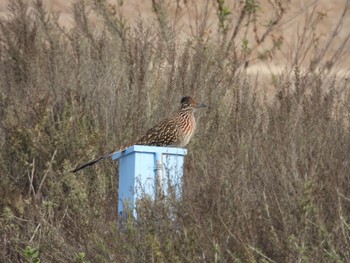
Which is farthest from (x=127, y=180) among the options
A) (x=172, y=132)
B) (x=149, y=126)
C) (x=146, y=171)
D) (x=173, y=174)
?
(x=149, y=126)

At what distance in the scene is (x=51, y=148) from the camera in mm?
11875

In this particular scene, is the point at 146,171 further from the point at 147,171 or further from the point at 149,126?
the point at 149,126

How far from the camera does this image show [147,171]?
8.98m

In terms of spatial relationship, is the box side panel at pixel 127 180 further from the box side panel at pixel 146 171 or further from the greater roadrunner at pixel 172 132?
the greater roadrunner at pixel 172 132

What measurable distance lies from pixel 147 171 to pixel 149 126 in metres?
3.26

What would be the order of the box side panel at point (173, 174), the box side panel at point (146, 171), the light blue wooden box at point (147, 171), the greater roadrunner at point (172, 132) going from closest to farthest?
the box side panel at point (173, 174) → the light blue wooden box at point (147, 171) → the box side panel at point (146, 171) → the greater roadrunner at point (172, 132)

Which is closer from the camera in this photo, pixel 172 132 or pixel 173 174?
pixel 173 174

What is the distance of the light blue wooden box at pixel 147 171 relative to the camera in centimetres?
874

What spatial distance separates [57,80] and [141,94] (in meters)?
1.38

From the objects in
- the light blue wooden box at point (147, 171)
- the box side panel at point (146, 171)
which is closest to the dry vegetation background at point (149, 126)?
the light blue wooden box at point (147, 171)

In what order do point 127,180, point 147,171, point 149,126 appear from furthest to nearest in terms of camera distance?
point 149,126 < point 127,180 < point 147,171

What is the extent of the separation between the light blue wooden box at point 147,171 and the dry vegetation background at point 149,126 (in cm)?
19

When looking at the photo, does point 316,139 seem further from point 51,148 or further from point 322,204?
point 51,148

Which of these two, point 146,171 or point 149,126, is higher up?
point 149,126
